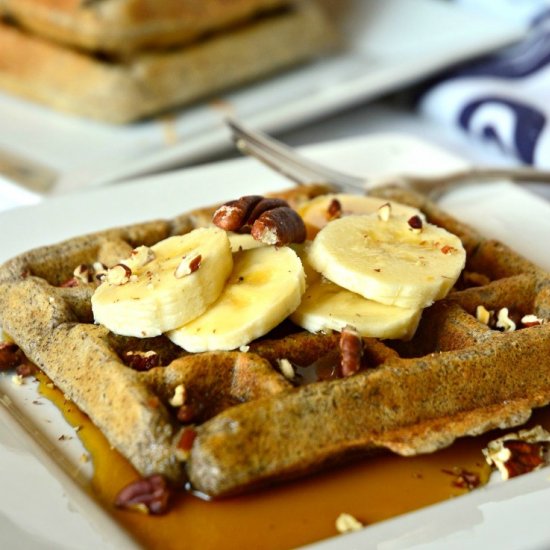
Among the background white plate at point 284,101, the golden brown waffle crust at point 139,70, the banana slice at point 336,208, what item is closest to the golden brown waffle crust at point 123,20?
the golden brown waffle crust at point 139,70

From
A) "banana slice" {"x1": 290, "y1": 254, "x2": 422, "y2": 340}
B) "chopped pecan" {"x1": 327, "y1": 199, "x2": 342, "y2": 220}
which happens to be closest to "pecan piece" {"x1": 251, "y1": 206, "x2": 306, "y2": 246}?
"banana slice" {"x1": 290, "y1": 254, "x2": 422, "y2": 340}

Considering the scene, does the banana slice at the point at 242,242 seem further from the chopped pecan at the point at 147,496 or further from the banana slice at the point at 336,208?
the chopped pecan at the point at 147,496

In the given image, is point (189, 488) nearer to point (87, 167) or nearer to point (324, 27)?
point (87, 167)

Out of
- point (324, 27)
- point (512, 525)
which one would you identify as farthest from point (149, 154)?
point (512, 525)

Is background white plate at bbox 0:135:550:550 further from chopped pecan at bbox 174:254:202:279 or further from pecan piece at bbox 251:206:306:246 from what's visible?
pecan piece at bbox 251:206:306:246

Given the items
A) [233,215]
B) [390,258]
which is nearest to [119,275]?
[233,215]

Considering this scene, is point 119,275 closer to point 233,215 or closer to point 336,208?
point 233,215

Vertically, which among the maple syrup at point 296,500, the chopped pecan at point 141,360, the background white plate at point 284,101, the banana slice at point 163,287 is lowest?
the background white plate at point 284,101
